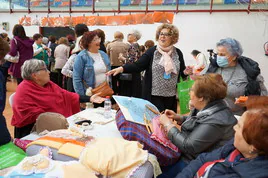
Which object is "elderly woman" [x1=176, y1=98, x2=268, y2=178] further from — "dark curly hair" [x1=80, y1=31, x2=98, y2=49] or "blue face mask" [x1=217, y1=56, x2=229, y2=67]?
"dark curly hair" [x1=80, y1=31, x2=98, y2=49]

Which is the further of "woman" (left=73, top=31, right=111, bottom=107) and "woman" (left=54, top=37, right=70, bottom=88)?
"woman" (left=54, top=37, right=70, bottom=88)

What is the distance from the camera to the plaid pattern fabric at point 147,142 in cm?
173

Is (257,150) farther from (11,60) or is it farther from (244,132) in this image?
(11,60)

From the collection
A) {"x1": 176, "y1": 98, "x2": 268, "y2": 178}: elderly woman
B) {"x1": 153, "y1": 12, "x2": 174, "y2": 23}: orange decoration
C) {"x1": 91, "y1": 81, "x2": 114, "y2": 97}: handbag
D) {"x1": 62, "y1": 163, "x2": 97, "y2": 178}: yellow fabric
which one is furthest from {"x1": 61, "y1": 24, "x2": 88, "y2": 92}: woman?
{"x1": 153, "y1": 12, "x2": 174, "y2": 23}: orange decoration

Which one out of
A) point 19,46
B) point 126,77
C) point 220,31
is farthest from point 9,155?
point 220,31

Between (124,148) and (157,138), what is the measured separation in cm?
41

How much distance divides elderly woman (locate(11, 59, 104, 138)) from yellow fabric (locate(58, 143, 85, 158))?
0.83 m

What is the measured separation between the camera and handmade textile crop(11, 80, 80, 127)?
2201 millimetres

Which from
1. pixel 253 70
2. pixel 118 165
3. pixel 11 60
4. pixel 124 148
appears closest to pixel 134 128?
pixel 124 148

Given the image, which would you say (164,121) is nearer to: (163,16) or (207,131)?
(207,131)

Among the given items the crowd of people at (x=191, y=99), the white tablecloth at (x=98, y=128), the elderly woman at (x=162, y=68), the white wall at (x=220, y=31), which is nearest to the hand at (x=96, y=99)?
the crowd of people at (x=191, y=99)

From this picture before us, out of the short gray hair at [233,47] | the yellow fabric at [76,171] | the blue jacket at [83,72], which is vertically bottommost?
the yellow fabric at [76,171]

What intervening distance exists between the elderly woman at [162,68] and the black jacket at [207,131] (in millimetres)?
1161

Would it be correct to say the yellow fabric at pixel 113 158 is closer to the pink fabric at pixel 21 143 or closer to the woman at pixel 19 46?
the pink fabric at pixel 21 143
